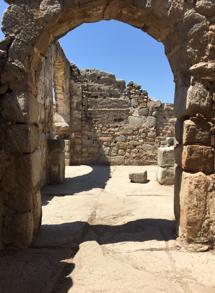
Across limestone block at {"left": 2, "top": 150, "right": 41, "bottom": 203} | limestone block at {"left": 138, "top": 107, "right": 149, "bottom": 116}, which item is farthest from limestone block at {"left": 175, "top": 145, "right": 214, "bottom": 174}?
limestone block at {"left": 138, "top": 107, "right": 149, "bottom": 116}

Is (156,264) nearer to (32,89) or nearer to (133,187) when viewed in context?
(32,89)

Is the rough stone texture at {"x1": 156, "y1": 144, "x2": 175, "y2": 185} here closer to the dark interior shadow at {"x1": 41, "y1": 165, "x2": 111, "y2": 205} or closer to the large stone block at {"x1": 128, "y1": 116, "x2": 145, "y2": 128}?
the dark interior shadow at {"x1": 41, "y1": 165, "x2": 111, "y2": 205}

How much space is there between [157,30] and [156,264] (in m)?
2.61

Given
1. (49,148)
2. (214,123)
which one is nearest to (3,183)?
(214,123)

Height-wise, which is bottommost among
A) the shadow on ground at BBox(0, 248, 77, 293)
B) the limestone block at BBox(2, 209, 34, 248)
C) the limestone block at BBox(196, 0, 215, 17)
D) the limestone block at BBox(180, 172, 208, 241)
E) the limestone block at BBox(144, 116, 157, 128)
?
the shadow on ground at BBox(0, 248, 77, 293)

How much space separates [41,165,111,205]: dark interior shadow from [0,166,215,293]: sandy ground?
104 centimetres

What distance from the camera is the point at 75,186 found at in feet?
22.3

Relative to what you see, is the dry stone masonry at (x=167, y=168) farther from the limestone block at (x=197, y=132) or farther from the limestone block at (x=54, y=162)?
the limestone block at (x=197, y=132)

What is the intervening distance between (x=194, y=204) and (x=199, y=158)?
0.50 metres

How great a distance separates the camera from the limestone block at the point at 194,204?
2982 millimetres

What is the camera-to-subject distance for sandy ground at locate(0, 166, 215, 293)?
7.71ft

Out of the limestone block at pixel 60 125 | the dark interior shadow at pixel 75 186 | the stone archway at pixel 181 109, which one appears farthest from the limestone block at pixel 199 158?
the limestone block at pixel 60 125

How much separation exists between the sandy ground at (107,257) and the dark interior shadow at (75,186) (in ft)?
3.43

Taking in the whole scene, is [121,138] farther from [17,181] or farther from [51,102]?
[17,181]
